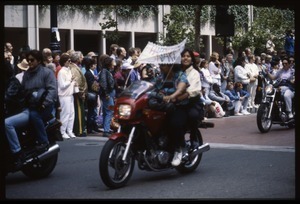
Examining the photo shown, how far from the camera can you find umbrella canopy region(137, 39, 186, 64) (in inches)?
382

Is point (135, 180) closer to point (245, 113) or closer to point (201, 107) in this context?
point (201, 107)

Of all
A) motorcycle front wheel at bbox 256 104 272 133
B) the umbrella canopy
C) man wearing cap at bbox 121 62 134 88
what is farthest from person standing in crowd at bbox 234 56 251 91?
the umbrella canopy

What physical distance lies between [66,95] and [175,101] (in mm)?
6068

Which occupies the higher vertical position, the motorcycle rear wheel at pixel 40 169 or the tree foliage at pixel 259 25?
the tree foliage at pixel 259 25

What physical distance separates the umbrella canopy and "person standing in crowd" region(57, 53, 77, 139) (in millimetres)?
4980

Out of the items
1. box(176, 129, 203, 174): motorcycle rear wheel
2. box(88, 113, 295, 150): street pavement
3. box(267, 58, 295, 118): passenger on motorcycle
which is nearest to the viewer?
box(176, 129, 203, 174): motorcycle rear wheel

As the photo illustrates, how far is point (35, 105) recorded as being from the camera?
9.40 metres

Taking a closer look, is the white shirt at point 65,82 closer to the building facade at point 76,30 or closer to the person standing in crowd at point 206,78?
the person standing in crowd at point 206,78

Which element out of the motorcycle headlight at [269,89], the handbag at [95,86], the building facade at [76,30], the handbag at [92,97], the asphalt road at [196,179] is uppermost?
the building facade at [76,30]

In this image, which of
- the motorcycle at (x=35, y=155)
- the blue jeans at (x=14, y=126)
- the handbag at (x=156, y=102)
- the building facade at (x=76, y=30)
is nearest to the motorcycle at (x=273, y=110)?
the handbag at (x=156, y=102)

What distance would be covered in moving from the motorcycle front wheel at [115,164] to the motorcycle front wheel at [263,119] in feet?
23.2

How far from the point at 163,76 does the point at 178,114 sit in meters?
0.56

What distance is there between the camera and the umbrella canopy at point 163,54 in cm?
970

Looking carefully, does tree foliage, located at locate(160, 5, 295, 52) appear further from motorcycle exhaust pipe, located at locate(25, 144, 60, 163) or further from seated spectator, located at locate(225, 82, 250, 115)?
motorcycle exhaust pipe, located at locate(25, 144, 60, 163)
